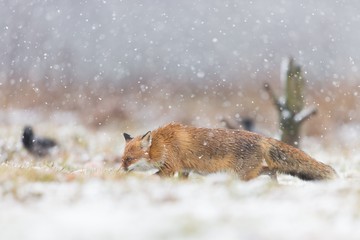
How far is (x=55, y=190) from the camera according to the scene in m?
5.36

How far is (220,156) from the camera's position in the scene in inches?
318

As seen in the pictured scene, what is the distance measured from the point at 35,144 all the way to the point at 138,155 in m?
6.43

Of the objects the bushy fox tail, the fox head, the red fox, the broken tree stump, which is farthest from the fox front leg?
the broken tree stump

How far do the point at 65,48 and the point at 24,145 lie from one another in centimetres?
704

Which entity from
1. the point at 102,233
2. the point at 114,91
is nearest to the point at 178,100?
the point at 114,91

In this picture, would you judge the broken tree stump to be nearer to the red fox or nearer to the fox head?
the red fox

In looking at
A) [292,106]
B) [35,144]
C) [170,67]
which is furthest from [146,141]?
[170,67]

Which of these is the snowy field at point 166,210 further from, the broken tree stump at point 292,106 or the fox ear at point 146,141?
the broken tree stump at point 292,106

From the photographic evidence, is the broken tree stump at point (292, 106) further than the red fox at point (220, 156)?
Yes

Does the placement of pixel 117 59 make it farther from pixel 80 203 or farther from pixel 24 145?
pixel 80 203

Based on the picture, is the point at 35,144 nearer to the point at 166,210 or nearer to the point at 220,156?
the point at 220,156

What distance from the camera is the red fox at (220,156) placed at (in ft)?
26.2

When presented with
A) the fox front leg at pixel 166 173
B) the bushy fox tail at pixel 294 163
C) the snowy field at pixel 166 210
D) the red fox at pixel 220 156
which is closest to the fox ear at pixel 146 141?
the red fox at pixel 220 156

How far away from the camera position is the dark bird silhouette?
1347 cm
